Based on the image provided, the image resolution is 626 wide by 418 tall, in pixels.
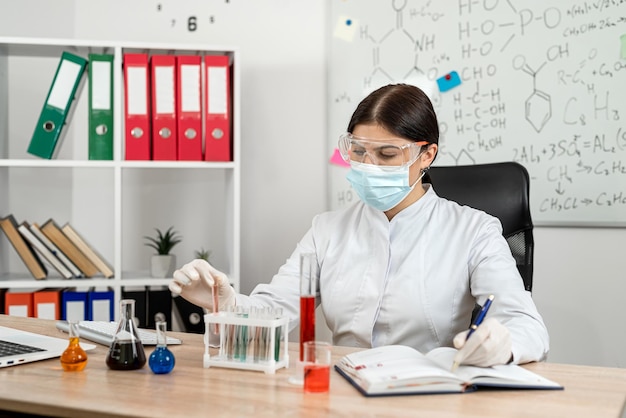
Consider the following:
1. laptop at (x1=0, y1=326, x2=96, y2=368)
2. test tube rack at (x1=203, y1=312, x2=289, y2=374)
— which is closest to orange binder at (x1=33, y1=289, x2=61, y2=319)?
laptop at (x1=0, y1=326, x2=96, y2=368)

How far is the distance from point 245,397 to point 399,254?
75 centimetres

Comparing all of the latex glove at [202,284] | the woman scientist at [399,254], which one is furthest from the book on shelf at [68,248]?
the latex glove at [202,284]

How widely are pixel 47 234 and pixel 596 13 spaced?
2.20 meters

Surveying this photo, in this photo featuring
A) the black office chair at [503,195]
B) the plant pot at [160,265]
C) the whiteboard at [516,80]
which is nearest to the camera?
the black office chair at [503,195]

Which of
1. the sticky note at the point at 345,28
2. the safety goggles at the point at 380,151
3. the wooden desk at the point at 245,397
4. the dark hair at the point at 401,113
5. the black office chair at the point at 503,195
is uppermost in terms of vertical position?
the sticky note at the point at 345,28

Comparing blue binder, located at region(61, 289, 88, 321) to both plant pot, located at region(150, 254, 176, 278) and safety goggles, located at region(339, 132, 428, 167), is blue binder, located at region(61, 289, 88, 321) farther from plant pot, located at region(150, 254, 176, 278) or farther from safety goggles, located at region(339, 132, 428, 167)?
safety goggles, located at region(339, 132, 428, 167)

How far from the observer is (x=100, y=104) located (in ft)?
8.86

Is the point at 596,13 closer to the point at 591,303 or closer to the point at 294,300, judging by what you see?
the point at 591,303

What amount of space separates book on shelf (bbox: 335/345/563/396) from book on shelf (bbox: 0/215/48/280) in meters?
1.84

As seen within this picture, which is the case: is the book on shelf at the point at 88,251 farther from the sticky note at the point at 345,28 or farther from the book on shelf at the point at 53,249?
the sticky note at the point at 345,28

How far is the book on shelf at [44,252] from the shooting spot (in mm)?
2730

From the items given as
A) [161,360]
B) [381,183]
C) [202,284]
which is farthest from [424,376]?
[381,183]

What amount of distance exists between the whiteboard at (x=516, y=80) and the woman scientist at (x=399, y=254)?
964 millimetres

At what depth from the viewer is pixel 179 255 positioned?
3.09 metres
